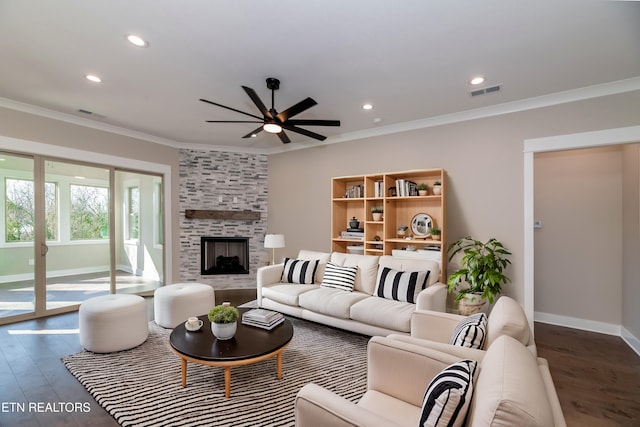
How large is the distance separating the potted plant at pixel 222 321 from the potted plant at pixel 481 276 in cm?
246

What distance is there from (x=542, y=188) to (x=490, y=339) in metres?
3.40

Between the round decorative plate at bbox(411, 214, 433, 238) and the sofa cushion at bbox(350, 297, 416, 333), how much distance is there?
4.48 ft

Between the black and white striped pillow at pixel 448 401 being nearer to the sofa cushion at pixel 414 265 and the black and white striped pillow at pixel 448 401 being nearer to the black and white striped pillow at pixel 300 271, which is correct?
the sofa cushion at pixel 414 265

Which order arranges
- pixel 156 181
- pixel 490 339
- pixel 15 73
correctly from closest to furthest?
pixel 490 339, pixel 15 73, pixel 156 181

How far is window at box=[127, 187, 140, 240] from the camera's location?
16.9 feet

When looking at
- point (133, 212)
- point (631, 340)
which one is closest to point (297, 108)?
point (133, 212)

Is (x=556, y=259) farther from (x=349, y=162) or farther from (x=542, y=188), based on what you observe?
(x=349, y=162)

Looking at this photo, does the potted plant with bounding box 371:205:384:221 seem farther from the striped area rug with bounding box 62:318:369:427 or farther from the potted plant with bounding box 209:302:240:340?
the potted plant with bounding box 209:302:240:340

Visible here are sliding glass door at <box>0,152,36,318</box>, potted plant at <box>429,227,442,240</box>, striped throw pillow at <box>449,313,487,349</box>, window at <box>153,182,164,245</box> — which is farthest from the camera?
window at <box>153,182,164,245</box>

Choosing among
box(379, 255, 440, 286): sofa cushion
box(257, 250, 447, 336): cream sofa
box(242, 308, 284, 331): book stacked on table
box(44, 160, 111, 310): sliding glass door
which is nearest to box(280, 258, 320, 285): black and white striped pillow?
box(257, 250, 447, 336): cream sofa

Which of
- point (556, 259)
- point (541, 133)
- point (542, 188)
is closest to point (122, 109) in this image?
point (541, 133)

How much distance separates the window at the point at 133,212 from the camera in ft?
16.9

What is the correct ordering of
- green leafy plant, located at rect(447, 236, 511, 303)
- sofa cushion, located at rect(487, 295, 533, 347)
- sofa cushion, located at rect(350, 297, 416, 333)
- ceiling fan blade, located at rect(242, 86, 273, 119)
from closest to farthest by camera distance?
sofa cushion, located at rect(487, 295, 533, 347), ceiling fan blade, located at rect(242, 86, 273, 119), sofa cushion, located at rect(350, 297, 416, 333), green leafy plant, located at rect(447, 236, 511, 303)

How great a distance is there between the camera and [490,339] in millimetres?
1733
